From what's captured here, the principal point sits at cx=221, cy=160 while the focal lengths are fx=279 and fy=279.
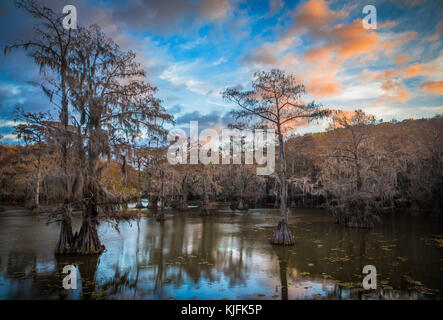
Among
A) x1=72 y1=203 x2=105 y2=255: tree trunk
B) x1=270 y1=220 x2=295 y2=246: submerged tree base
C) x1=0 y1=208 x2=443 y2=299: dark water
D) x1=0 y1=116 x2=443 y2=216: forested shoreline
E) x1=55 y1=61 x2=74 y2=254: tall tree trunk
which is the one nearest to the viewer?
x1=0 y1=208 x2=443 y2=299: dark water

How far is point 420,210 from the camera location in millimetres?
27344

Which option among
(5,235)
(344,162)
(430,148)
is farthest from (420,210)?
(5,235)

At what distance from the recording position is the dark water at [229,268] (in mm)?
6531

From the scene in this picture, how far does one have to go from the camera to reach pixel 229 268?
890cm

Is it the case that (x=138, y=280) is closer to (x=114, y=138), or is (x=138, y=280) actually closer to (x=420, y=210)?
(x=114, y=138)

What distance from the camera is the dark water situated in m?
6.53

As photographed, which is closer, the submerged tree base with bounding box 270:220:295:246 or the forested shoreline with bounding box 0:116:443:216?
the forested shoreline with bounding box 0:116:443:216

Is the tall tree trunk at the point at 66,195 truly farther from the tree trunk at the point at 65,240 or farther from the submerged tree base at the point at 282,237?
the submerged tree base at the point at 282,237

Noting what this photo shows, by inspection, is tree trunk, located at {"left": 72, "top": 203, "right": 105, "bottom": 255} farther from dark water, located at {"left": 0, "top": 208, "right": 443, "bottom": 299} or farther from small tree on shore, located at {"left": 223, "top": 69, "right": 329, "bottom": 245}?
small tree on shore, located at {"left": 223, "top": 69, "right": 329, "bottom": 245}

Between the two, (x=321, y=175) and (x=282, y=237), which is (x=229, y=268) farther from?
(x=321, y=175)

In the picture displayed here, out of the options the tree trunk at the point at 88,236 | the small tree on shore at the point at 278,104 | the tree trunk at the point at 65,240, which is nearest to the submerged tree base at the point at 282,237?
the small tree on shore at the point at 278,104

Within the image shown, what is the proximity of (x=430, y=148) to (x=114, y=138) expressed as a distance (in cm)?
2612

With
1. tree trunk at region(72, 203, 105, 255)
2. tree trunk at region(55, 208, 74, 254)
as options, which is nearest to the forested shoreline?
tree trunk at region(72, 203, 105, 255)
